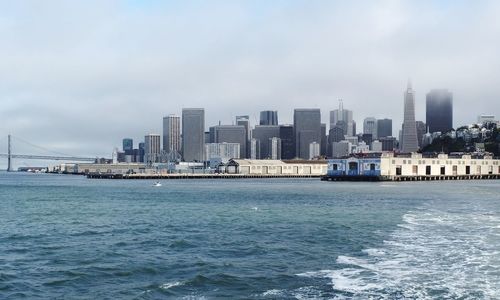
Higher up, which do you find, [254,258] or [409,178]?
[409,178]

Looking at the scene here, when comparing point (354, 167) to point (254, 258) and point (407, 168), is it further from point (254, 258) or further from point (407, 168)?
point (254, 258)

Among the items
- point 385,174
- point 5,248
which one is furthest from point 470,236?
point 385,174

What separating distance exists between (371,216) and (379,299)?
2378 centimetres

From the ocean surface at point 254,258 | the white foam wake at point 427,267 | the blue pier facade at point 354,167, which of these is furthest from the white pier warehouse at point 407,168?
the white foam wake at point 427,267

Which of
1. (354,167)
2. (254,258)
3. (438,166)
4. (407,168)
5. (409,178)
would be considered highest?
(438,166)

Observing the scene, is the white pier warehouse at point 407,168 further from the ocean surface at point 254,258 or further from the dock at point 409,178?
the ocean surface at point 254,258

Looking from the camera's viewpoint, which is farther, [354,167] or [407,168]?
[407,168]

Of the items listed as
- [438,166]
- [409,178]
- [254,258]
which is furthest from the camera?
[438,166]

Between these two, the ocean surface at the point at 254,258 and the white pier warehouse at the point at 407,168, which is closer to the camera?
the ocean surface at the point at 254,258

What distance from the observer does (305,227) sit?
3189 centimetres

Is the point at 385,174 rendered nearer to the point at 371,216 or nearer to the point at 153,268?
the point at 371,216

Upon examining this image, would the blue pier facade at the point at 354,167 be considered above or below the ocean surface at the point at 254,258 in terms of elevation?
above

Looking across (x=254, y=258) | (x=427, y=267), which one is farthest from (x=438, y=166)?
(x=427, y=267)

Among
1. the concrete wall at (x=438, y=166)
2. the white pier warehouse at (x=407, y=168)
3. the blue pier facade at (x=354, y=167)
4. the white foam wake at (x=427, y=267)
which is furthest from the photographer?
the concrete wall at (x=438, y=166)
